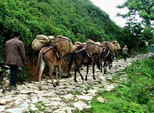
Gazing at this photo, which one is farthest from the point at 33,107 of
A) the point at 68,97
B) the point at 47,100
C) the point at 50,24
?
the point at 50,24

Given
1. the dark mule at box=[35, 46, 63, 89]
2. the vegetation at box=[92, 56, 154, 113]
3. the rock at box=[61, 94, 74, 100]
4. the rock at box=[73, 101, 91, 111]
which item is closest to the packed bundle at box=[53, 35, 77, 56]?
the dark mule at box=[35, 46, 63, 89]

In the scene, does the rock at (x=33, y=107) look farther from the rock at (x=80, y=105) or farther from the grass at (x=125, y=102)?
the grass at (x=125, y=102)

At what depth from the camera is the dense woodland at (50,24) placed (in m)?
9.80

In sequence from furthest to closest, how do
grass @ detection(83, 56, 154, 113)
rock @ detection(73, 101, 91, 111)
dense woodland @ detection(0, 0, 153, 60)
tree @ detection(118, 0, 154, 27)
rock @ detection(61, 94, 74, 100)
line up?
tree @ detection(118, 0, 154, 27) < dense woodland @ detection(0, 0, 153, 60) < rock @ detection(61, 94, 74, 100) < grass @ detection(83, 56, 154, 113) < rock @ detection(73, 101, 91, 111)

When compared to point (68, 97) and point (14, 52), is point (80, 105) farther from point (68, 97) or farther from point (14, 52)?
point (14, 52)

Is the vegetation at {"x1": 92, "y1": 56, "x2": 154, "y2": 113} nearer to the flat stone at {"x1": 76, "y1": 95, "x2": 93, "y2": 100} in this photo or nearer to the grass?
the grass

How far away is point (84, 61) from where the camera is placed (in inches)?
392

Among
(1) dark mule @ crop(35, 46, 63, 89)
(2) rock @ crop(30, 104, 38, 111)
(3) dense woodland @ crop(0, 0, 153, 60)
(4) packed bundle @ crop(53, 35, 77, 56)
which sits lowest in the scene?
(2) rock @ crop(30, 104, 38, 111)

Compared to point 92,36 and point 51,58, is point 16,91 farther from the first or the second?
point 92,36

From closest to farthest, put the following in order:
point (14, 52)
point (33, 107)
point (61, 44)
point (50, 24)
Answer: point (33, 107)
point (14, 52)
point (61, 44)
point (50, 24)

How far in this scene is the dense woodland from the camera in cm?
980

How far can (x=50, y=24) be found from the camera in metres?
13.9

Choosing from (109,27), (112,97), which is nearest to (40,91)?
(112,97)

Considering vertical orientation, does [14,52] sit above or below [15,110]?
above
